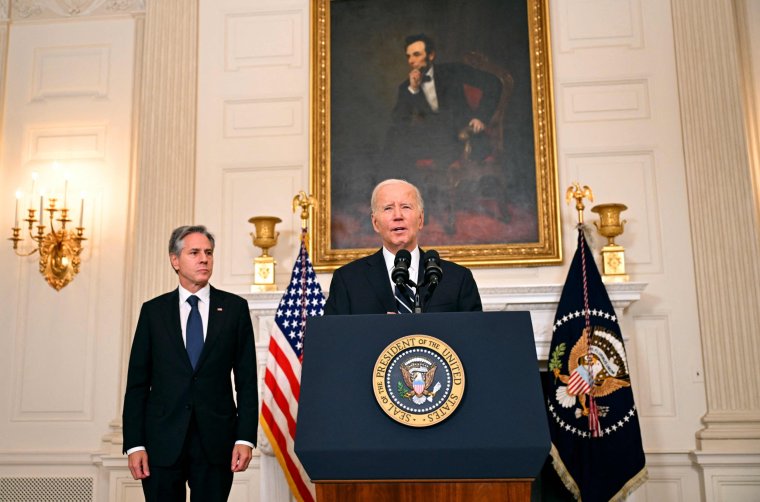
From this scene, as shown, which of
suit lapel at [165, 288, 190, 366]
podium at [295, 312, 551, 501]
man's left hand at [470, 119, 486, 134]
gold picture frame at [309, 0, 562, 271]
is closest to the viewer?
podium at [295, 312, 551, 501]

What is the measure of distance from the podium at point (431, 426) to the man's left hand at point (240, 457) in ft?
4.14

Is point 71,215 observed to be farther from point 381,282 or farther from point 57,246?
point 381,282

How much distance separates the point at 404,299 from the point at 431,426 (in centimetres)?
64

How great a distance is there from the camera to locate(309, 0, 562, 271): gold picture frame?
510 centimetres

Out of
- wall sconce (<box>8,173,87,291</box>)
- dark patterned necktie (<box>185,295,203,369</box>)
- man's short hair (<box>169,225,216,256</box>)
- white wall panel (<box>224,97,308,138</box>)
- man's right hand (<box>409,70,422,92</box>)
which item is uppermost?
man's right hand (<box>409,70,422,92</box>)

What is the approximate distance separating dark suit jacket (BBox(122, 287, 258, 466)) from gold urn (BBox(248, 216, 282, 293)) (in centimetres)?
176

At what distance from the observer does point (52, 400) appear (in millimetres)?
5277

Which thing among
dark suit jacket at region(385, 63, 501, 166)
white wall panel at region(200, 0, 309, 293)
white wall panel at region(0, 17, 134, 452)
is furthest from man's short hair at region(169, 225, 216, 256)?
white wall panel at region(0, 17, 134, 452)

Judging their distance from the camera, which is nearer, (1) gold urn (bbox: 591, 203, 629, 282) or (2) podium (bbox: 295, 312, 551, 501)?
(2) podium (bbox: 295, 312, 551, 501)

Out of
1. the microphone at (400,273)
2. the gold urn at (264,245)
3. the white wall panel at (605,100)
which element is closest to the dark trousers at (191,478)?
the microphone at (400,273)

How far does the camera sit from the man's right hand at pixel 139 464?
9.53 ft

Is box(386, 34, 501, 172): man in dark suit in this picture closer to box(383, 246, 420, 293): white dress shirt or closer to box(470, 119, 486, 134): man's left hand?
box(470, 119, 486, 134): man's left hand

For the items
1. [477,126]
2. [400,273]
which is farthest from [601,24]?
[400,273]

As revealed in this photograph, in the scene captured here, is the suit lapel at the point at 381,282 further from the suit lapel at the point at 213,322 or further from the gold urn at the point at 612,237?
the gold urn at the point at 612,237
